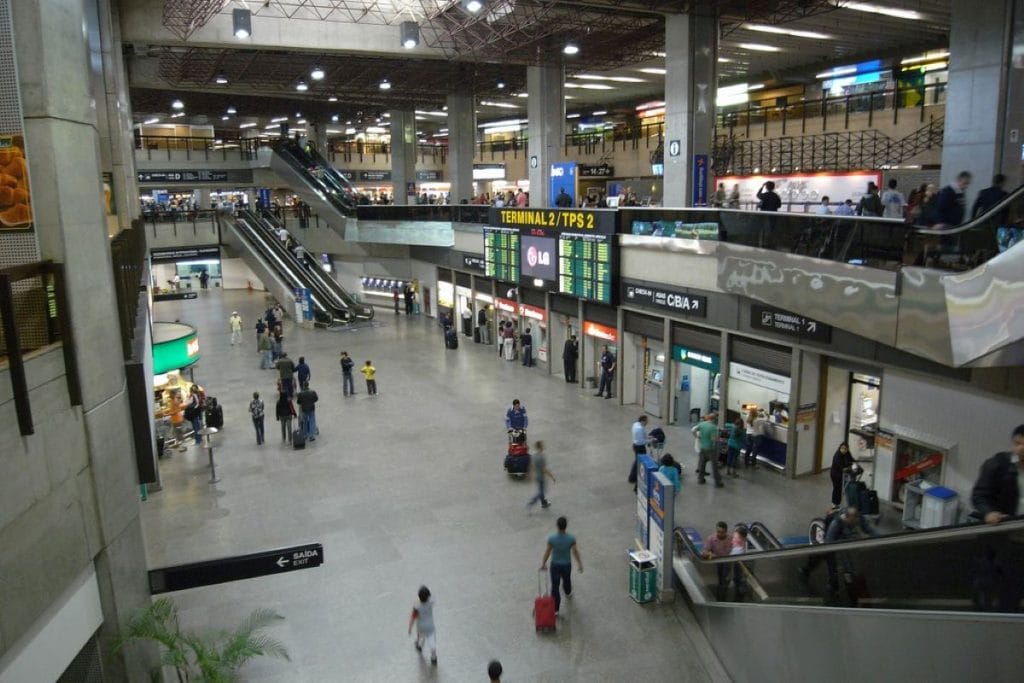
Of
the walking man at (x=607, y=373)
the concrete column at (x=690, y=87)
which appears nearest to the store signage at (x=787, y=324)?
the walking man at (x=607, y=373)

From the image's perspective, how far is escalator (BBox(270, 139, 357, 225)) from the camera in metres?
36.9

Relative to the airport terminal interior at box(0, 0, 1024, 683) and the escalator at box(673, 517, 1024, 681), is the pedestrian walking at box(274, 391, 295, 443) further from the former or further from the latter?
the escalator at box(673, 517, 1024, 681)

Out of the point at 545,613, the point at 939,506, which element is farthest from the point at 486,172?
the point at 545,613

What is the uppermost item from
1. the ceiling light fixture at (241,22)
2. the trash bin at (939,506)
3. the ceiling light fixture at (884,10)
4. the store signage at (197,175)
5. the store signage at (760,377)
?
the ceiling light fixture at (884,10)

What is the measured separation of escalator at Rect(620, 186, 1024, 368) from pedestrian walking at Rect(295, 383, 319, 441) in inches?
340

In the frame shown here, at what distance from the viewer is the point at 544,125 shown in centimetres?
2591

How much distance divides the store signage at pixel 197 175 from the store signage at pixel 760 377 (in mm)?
41154

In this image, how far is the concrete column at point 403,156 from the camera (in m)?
39.3

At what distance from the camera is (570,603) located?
30.4 feet

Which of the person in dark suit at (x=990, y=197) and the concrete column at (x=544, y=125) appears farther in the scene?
the concrete column at (x=544, y=125)

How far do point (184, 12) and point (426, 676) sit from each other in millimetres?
20080

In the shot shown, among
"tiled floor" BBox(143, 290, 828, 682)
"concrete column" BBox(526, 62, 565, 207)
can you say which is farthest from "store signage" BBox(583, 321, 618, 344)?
"concrete column" BBox(526, 62, 565, 207)

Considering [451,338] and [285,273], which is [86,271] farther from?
[285,273]

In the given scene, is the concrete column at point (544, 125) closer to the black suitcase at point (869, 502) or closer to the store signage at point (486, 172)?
the store signage at point (486, 172)
